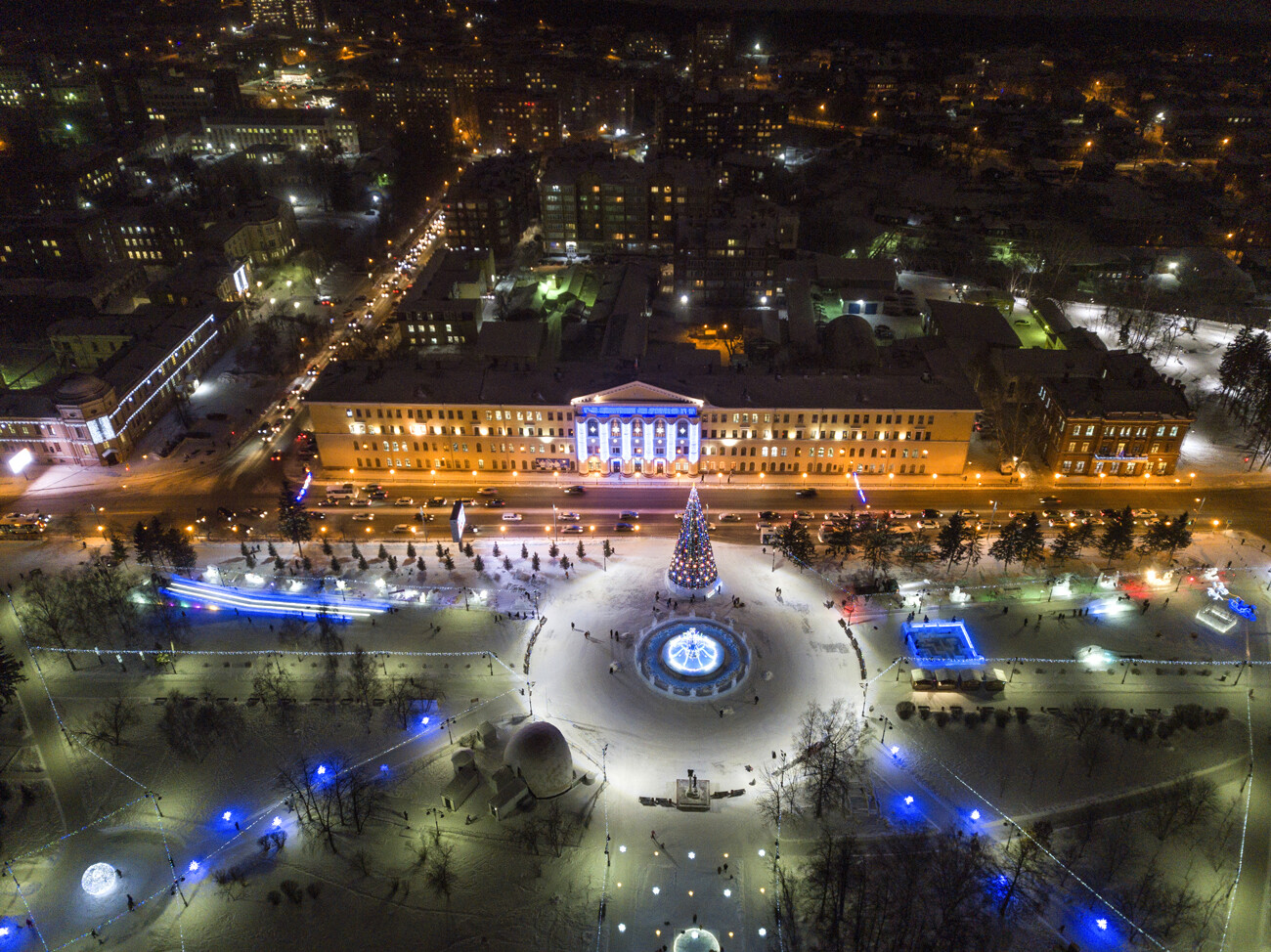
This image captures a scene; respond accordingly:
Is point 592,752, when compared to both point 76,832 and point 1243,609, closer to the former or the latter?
point 76,832


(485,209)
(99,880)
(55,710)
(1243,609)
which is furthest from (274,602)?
(485,209)

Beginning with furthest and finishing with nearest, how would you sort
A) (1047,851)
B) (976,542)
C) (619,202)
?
1. (619,202)
2. (976,542)
3. (1047,851)

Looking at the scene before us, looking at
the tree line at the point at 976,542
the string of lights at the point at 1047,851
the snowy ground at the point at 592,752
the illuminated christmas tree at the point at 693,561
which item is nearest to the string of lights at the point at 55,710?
the snowy ground at the point at 592,752

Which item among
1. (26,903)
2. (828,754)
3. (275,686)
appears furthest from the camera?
(275,686)

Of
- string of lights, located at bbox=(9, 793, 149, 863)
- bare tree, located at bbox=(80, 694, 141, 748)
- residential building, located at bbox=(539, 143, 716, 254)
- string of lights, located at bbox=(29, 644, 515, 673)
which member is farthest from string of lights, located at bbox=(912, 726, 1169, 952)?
residential building, located at bbox=(539, 143, 716, 254)

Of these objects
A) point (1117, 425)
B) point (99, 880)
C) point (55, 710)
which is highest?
point (1117, 425)

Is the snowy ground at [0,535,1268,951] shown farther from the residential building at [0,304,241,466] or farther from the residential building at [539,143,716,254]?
the residential building at [539,143,716,254]

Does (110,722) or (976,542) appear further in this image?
(976,542)

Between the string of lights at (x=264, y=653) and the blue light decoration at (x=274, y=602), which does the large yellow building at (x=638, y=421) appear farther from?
the string of lights at (x=264, y=653)
